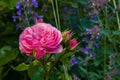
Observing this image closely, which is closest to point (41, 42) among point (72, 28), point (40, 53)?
point (40, 53)

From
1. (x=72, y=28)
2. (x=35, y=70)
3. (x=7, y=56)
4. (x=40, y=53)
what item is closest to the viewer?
(x=40, y=53)

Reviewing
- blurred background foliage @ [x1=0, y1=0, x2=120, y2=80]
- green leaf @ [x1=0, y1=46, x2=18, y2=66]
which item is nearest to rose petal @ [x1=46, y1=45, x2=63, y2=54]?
green leaf @ [x1=0, y1=46, x2=18, y2=66]

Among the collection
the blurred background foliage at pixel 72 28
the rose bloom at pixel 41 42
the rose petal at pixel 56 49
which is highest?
the rose bloom at pixel 41 42

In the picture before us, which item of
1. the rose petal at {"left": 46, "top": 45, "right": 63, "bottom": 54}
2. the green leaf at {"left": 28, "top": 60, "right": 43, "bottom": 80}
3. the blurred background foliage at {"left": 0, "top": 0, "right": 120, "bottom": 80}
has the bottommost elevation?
the blurred background foliage at {"left": 0, "top": 0, "right": 120, "bottom": 80}

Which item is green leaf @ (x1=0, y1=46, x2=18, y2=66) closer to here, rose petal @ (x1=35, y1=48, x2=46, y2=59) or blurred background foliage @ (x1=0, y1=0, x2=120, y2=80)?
blurred background foliage @ (x1=0, y1=0, x2=120, y2=80)

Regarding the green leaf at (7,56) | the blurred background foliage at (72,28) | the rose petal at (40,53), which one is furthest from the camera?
the blurred background foliage at (72,28)

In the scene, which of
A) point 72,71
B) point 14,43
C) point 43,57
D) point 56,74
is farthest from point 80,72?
point 43,57

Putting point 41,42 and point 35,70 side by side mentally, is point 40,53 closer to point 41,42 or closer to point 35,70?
point 41,42

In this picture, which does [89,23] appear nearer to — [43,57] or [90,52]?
[90,52]

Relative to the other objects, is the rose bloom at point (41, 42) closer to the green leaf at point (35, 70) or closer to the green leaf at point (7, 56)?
the green leaf at point (35, 70)

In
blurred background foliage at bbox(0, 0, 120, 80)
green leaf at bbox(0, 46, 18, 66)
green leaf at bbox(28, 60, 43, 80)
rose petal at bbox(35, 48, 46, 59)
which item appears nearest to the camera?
rose petal at bbox(35, 48, 46, 59)

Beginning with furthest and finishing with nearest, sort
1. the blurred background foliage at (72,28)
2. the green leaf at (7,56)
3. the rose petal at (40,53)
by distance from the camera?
the blurred background foliage at (72,28) → the green leaf at (7,56) → the rose petal at (40,53)

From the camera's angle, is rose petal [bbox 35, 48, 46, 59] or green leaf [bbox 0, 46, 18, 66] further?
green leaf [bbox 0, 46, 18, 66]

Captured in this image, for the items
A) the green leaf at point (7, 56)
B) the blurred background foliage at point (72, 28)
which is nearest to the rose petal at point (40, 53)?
the green leaf at point (7, 56)
